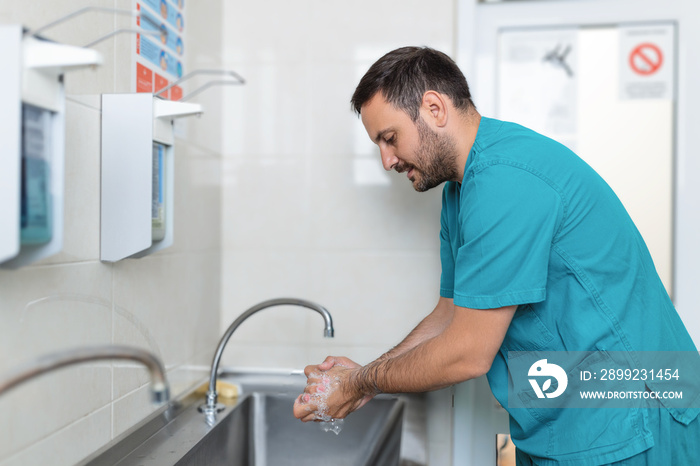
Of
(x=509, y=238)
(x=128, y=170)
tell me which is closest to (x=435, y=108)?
(x=509, y=238)

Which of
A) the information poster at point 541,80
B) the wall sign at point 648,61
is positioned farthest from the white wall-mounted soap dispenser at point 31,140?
the wall sign at point 648,61

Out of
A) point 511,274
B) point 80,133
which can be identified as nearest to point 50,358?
point 80,133

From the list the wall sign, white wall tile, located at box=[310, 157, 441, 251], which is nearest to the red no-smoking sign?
the wall sign

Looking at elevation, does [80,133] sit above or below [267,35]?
below

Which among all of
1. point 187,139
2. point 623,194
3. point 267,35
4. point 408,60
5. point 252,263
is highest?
point 267,35

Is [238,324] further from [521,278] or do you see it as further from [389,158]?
[521,278]

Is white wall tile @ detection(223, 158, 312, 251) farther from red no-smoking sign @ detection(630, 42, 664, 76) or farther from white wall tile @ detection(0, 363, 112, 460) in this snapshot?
red no-smoking sign @ detection(630, 42, 664, 76)

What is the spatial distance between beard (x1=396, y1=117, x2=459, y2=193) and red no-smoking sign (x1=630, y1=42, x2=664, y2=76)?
897mm

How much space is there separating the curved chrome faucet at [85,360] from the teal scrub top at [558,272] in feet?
1.77

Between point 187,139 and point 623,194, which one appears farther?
point 623,194

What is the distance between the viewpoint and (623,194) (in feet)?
5.39

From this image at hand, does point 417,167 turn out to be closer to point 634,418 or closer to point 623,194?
point 634,418

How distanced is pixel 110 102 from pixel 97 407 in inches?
21.3

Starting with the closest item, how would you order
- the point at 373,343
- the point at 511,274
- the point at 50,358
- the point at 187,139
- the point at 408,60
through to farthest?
the point at 50,358
the point at 511,274
the point at 408,60
the point at 187,139
the point at 373,343
